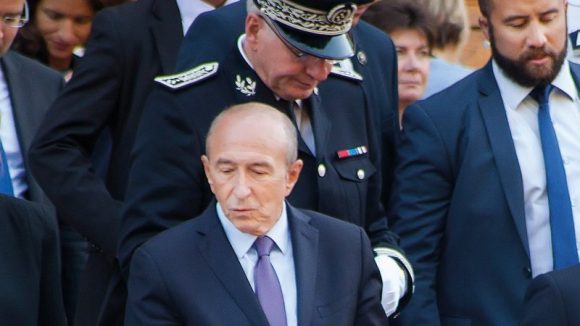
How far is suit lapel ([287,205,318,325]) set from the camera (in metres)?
5.78

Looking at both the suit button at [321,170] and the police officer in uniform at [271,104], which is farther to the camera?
the suit button at [321,170]

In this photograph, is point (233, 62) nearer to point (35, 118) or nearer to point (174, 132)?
point (174, 132)

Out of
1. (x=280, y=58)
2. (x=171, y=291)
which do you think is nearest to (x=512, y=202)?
(x=280, y=58)

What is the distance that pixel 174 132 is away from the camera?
20.5ft

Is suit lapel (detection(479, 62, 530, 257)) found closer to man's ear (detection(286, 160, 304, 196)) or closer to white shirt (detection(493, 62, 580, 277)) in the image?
white shirt (detection(493, 62, 580, 277))

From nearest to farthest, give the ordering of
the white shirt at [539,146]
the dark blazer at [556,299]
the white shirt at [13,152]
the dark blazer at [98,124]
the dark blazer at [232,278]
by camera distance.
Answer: the dark blazer at [232,278] < the dark blazer at [556,299] < the white shirt at [539,146] < the dark blazer at [98,124] < the white shirt at [13,152]

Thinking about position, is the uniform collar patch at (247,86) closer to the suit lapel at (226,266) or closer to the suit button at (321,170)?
the suit button at (321,170)

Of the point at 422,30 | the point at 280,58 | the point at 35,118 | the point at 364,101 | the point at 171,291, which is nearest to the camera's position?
the point at 171,291

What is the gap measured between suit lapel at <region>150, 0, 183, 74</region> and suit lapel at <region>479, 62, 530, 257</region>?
3.52 feet

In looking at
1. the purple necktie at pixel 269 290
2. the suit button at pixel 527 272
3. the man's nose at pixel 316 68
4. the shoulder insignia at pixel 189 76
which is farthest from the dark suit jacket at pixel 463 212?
the purple necktie at pixel 269 290

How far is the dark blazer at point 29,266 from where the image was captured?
6.26 meters

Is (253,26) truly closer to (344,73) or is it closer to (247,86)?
(247,86)

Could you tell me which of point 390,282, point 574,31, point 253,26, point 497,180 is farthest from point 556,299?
point 574,31

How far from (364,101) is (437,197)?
446 millimetres
